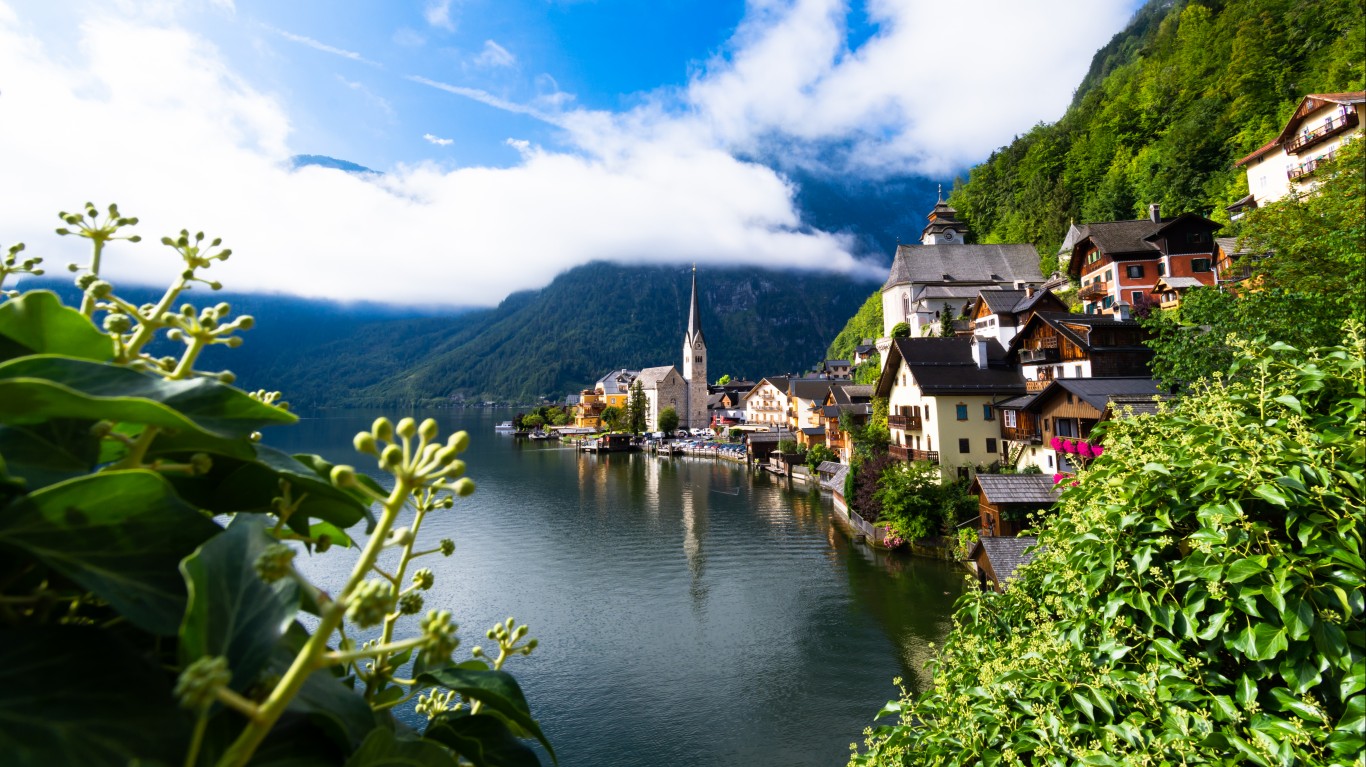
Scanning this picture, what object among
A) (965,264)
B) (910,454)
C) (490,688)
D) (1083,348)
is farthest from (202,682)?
(965,264)

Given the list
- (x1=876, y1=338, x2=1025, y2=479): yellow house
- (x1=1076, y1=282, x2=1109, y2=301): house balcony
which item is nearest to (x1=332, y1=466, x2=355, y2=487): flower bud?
(x1=876, y1=338, x2=1025, y2=479): yellow house

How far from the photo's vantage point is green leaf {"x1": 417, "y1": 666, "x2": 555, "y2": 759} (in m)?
1.22

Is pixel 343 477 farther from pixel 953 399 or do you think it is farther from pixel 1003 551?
pixel 953 399

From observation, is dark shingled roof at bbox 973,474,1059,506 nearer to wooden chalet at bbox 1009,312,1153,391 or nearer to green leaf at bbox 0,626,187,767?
wooden chalet at bbox 1009,312,1153,391

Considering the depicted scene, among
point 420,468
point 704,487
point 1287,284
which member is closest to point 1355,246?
point 1287,284

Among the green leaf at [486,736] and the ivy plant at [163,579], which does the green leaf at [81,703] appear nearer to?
the ivy plant at [163,579]

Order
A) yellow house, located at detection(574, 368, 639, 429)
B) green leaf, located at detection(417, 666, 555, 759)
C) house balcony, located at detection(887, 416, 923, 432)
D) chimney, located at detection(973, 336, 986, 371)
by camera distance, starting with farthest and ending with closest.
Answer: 1. yellow house, located at detection(574, 368, 639, 429)
2. house balcony, located at detection(887, 416, 923, 432)
3. chimney, located at detection(973, 336, 986, 371)
4. green leaf, located at detection(417, 666, 555, 759)

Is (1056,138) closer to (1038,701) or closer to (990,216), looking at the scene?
(990,216)

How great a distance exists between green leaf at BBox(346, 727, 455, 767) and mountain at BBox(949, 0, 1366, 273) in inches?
2347

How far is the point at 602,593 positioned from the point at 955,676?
2432 centimetres

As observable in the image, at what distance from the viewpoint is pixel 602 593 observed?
2716cm

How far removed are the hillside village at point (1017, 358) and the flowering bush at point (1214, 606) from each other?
1.44 meters

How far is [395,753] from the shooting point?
0.91m

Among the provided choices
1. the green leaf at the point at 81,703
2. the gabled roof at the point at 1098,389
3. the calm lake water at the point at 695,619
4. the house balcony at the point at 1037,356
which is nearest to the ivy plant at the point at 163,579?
the green leaf at the point at 81,703
